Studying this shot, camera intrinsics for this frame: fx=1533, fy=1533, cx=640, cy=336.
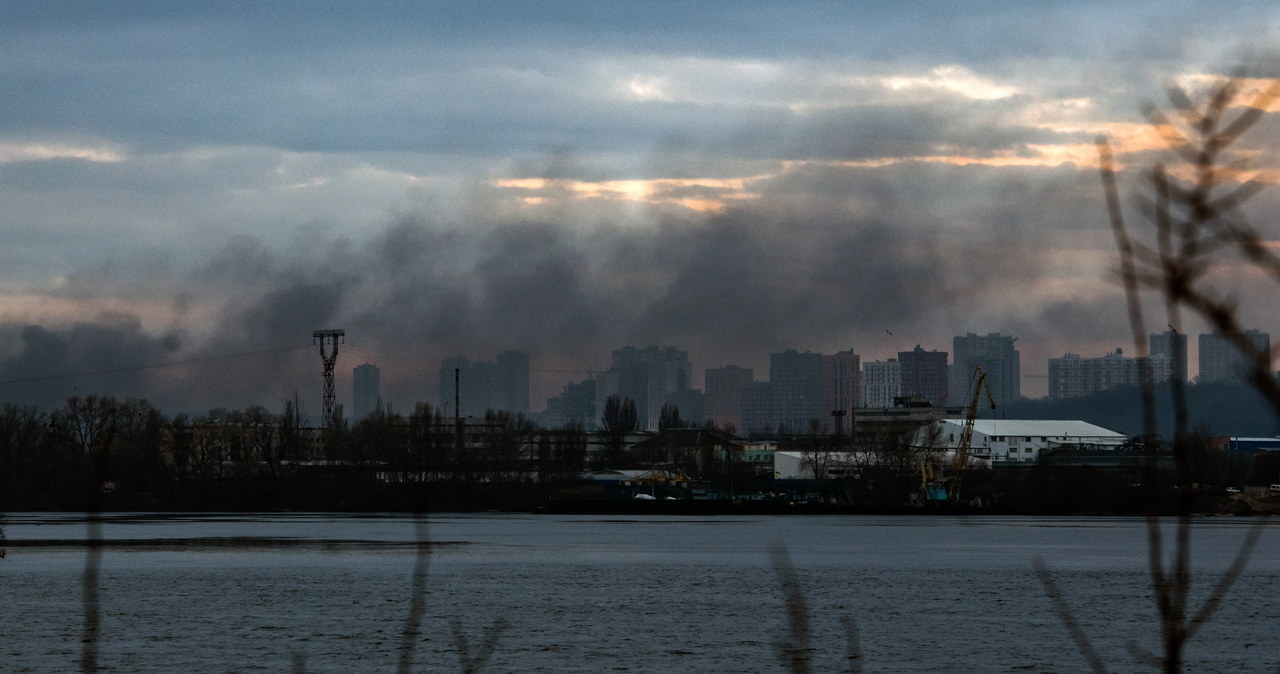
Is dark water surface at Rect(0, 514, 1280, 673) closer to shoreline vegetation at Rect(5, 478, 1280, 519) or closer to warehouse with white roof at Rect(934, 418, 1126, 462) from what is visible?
shoreline vegetation at Rect(5, 478, 1280, 519)

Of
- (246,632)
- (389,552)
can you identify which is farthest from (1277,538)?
(246,632)

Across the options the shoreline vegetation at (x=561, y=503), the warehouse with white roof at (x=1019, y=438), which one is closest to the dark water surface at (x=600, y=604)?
the shoreline vegetation at (x=561, y=503)

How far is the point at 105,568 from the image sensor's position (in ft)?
170

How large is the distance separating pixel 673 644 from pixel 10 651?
39.7 ft

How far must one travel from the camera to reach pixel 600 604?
3859 cm

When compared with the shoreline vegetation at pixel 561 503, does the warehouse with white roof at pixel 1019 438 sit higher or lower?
higher

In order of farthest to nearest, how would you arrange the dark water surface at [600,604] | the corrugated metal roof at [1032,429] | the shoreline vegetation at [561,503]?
the corrugated metal roof at [1032,429], the shoreline vegetation at [561,503], the dark water surface at [600,604]

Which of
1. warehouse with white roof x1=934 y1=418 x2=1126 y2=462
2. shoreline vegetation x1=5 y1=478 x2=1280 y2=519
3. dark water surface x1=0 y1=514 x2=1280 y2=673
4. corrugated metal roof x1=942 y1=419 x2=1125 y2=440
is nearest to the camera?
dark water surface x1=0 y1=514 x2=1280 y2=673

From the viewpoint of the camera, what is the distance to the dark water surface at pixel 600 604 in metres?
27.4

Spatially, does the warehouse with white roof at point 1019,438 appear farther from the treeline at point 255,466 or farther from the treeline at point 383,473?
the treeline at point 255,466

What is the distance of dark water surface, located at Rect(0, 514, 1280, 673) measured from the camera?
27.4m

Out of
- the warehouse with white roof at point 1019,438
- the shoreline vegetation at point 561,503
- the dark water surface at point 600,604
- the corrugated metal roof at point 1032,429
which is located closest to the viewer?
the dark water surface at point 600,604

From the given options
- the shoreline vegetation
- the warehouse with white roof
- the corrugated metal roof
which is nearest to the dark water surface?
the shoreline vegetation

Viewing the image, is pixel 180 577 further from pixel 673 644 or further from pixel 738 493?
pixel 738 493
